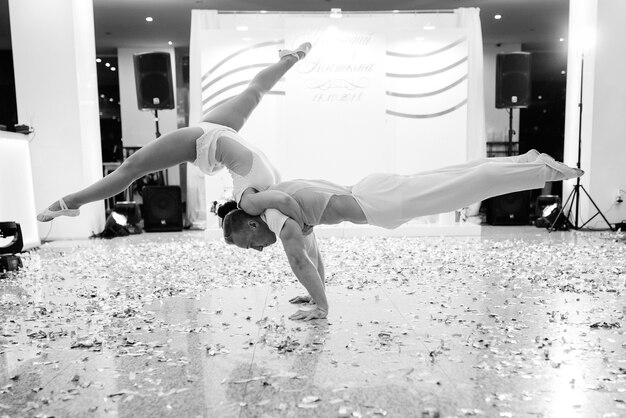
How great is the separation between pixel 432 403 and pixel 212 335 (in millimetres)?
1220

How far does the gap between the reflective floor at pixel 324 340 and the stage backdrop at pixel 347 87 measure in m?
2.72

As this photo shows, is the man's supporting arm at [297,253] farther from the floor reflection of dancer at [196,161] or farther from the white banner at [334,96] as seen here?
the white banner at [334,96]

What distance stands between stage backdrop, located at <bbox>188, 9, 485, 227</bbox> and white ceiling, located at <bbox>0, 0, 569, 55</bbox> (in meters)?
1.75

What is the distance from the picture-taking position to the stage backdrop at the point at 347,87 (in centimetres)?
688

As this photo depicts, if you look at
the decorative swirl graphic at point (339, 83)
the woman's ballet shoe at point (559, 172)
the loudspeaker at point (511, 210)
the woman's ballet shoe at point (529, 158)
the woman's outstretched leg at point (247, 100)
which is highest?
the decorative swirl graphic at point (339, 83)

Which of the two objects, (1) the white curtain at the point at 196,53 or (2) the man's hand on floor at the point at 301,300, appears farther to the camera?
(1) the white curtain at the point at 196,53

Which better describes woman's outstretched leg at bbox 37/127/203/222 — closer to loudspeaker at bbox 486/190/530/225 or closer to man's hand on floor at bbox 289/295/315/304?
man's hand on floor at bbox 289/295/315/304

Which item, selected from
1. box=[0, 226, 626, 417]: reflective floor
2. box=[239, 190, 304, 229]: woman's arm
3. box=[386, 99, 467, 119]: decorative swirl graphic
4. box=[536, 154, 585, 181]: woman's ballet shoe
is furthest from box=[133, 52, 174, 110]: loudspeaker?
box=[536, 154, 585, 181]: woman's ballet shoe

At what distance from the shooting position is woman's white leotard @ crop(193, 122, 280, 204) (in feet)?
9.18

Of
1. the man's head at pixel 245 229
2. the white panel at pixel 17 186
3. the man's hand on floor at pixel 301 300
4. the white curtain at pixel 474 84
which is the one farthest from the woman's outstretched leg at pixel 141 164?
the white curtain at pixel 474 84

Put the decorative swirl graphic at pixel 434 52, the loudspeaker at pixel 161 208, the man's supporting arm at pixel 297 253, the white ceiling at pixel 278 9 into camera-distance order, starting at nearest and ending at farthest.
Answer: the man's supporting arm at pixel 297 253 < the decorative swirl graphic at pixel 434 52 < the loudspeaker at pixel 161 208 < the white ceiling at pixel 278 9

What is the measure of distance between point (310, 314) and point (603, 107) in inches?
243

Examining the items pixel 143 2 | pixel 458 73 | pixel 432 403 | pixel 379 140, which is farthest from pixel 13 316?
pixel 143 2

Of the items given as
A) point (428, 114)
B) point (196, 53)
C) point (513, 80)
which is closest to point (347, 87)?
point (428, 114)
